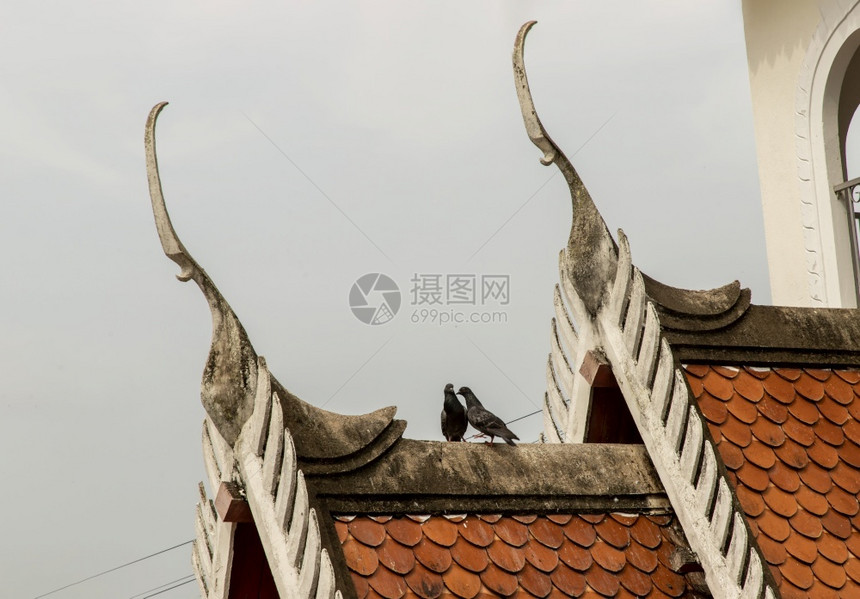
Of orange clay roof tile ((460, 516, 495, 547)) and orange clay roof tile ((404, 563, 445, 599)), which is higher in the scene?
orange clay roof tile ((460, 516, 495, 547))

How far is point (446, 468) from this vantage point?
656 cm

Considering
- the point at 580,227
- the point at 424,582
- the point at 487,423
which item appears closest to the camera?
the point at 424,582

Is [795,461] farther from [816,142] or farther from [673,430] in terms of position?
[816,142]

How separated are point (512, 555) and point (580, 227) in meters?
2.30

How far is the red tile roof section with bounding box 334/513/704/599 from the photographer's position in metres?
6.01

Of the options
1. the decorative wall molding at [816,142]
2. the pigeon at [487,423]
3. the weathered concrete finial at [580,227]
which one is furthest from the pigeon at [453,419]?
the decorative wall molding at [816,142]

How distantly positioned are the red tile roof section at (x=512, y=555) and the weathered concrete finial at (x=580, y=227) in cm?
150

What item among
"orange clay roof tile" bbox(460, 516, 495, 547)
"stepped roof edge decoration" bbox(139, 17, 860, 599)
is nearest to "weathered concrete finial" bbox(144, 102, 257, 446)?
"stepped roof edge decoration" bbox(139, 17, 860, 599)

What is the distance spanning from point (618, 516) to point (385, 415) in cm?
147

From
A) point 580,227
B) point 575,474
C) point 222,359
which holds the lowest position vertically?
point 575,474

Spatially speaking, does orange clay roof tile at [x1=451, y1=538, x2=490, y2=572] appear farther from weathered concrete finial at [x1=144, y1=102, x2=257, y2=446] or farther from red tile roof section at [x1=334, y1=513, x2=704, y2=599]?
weathered concrete finial at [x1=144, y1=102, x2=257, y2=446]

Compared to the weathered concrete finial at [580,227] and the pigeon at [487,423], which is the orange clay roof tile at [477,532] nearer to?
the pigeon at [487,423]

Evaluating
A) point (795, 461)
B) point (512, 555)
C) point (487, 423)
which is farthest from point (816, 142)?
point (512, 555)

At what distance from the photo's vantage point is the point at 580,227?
760 centimetres
